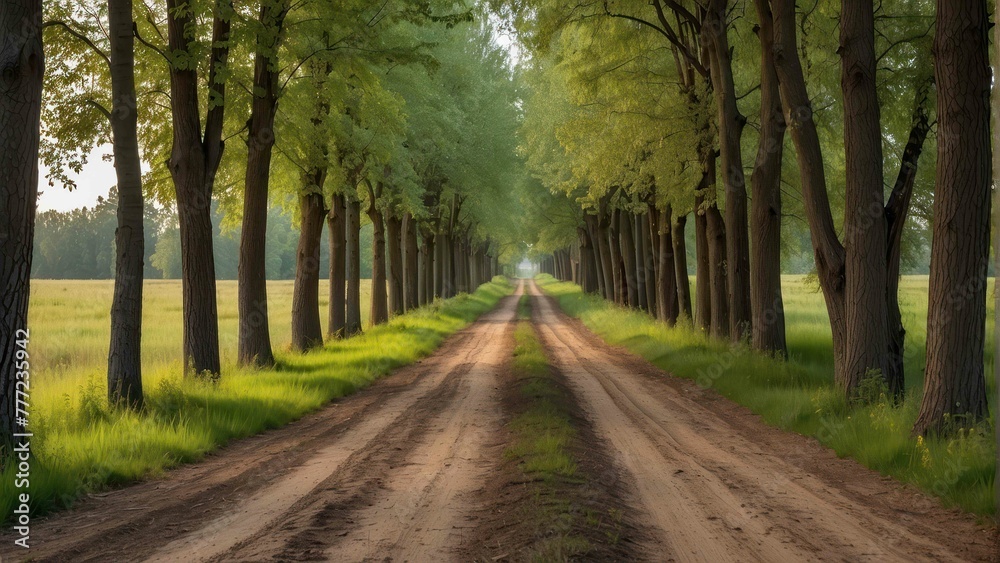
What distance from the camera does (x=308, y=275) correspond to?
1986 centimetres

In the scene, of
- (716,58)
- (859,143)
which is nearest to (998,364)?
(859,143)

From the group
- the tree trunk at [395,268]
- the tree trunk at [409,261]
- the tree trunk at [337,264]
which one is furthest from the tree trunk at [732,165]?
the tree trunk at [409,261]

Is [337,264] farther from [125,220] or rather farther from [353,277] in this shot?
[125,220]

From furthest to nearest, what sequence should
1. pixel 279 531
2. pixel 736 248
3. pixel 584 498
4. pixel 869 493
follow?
pixel 736 248 → pixel 869 493 → pixel 584 498 → pixel 279 531

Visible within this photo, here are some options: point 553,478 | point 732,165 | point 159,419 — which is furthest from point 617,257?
point 553,478

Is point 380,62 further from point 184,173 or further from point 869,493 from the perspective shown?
point 869,493


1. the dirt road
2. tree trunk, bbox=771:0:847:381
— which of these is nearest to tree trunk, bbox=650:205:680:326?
tree trunk, bbox=771:0:847:381

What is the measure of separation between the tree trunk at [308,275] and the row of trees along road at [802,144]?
6.72m

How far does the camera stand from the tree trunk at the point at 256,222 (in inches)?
619

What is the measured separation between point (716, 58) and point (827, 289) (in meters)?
7.26

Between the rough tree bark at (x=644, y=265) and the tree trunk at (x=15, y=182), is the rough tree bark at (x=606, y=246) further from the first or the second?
the tree trunk at (x=15, y=182)

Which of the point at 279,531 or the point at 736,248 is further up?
the point at 736,248

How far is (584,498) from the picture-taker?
650cm

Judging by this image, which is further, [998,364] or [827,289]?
[827,289]
